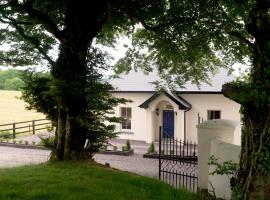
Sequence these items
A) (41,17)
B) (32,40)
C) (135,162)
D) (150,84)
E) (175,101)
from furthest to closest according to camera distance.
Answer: (150,84) < (175,101) < (135,162) < (41,17) < (32,40)

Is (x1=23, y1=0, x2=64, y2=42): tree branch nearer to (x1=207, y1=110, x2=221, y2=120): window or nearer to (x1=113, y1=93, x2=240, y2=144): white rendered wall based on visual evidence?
(x1=113, y1=93, x2=240, y2=144): white rendered wall

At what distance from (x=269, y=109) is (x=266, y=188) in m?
1.34

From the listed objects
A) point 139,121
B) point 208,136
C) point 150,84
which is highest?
point 150,84

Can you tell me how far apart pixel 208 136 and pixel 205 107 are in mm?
14819

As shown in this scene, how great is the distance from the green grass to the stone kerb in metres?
3.19

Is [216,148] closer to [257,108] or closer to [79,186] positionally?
[79,186]

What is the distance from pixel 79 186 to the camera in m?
8.59

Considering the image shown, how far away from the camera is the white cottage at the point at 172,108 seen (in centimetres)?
2627

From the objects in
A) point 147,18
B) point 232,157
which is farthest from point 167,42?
point 232,157

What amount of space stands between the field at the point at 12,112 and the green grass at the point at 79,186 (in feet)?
115

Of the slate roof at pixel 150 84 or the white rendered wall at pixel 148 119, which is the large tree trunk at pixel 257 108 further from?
the white rendered wall at pixel 148 119

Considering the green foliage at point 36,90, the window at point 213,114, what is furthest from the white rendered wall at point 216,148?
the window at point 213,114

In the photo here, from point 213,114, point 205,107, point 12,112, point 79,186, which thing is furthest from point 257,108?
point 12,112

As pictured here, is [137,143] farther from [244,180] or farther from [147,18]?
[244,180]
